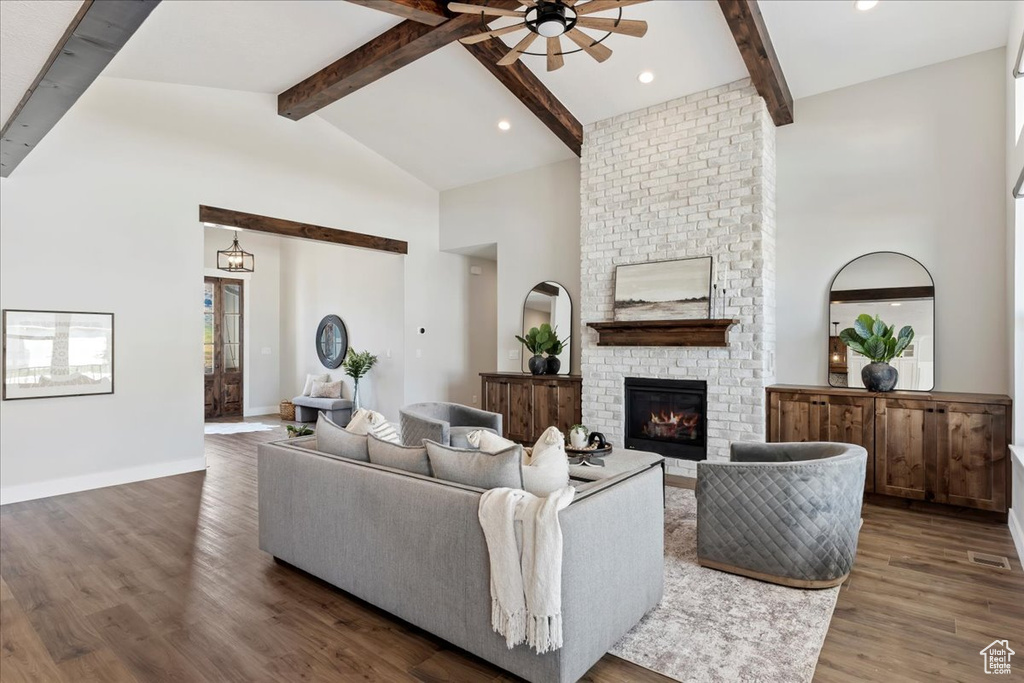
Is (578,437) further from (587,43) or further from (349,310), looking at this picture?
(349,310)

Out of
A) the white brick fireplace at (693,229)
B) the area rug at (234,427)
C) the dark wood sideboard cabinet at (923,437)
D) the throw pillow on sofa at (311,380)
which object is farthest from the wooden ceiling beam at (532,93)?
the area rug at (234,427)

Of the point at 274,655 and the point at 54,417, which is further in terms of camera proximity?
the point at 54,417

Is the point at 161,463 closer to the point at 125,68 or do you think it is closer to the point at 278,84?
the point at 125,68

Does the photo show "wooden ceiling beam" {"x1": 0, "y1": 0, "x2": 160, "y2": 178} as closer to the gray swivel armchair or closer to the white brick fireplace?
the gray swivel armchair

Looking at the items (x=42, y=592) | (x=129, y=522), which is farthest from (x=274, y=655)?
(x=129, y=522)

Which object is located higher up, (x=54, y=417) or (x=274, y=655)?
(x=54, y=417)

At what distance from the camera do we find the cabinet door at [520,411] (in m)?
6.57

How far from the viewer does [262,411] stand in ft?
32.6

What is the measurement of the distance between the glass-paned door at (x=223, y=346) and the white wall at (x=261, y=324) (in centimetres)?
11

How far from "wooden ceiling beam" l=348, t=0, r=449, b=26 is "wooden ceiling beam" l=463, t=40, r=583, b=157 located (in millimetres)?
679

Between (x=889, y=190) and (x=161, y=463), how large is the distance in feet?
24.0

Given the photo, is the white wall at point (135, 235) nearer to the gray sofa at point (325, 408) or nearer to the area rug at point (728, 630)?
the gray sofa at point (325, 408)

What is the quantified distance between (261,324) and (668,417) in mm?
7656

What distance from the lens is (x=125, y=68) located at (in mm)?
5051
